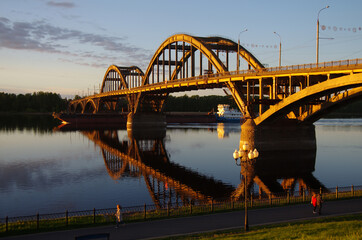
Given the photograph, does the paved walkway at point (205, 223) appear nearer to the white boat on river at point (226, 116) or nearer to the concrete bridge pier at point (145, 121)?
the concrete bridge pier at point (145, 121)

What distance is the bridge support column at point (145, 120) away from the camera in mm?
108625

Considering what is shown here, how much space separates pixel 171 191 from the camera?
30.1 metres

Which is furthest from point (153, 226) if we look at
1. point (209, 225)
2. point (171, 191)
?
point (171, 191)

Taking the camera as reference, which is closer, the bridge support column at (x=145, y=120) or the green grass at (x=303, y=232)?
the green grass at (x=303, y=232)

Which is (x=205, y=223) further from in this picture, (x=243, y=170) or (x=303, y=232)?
(x=243, y=170)

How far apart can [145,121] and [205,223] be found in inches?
3692

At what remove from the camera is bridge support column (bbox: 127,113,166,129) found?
108625 millimetres

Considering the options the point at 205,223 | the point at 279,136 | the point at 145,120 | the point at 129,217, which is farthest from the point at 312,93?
the point at 145,120

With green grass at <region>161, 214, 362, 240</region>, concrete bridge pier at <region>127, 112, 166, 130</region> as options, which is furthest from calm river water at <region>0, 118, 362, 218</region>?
concrete bridge pier at <region>127, 112, 166, 130</region>

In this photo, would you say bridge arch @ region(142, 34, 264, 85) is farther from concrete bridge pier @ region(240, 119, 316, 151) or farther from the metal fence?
the metal fence

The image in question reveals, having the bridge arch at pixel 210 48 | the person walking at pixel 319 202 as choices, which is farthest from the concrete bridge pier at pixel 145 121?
the person walking at pixel 319 202

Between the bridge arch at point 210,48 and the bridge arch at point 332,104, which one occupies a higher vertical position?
the bridge arch at point 210,48

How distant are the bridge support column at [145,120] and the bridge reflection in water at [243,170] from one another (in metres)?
44.7

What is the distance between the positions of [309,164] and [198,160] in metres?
14.1
